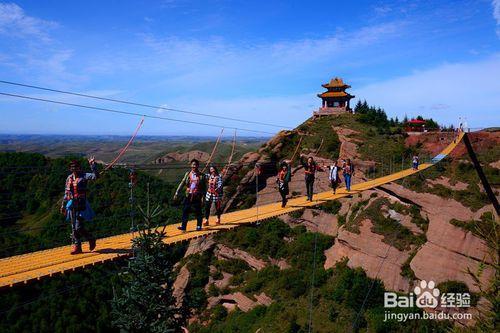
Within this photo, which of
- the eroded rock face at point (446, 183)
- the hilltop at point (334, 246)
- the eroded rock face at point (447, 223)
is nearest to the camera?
the eroded rock face at point (447, 223)

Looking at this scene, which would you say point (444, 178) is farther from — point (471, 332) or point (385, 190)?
point (471, 332)

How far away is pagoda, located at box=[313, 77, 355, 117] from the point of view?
53.2 m

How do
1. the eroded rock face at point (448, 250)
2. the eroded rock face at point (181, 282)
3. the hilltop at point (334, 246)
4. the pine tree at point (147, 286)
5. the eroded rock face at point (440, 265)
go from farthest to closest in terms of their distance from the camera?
the eroded rock face at point (181, 282), the hilltop at point (334, 246), the eroded rock face at point (448, 250), the eroded rock face at point (440, 265), the pine tree at point (147, 286)

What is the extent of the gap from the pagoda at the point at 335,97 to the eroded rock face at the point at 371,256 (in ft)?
96.0

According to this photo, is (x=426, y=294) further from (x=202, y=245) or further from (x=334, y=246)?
(x=202, y=245)

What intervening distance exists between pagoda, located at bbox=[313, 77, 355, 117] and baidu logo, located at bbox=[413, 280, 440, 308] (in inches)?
1363

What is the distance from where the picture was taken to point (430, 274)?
2058 cm

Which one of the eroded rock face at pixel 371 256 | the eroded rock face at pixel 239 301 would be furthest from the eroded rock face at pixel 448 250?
the eroded rock face at pixel 239 301

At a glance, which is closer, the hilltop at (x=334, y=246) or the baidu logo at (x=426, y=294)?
the baidu logo at (x=426, y=294)

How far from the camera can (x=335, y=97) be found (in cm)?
5394

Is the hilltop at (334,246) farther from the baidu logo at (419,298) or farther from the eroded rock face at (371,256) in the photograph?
the baidu logo at (419,298)

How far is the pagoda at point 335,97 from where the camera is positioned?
174 ft

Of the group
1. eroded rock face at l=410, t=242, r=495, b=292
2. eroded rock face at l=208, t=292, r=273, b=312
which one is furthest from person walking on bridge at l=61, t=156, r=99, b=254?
eroded rock face at l=208, t=292, r=273, b=312

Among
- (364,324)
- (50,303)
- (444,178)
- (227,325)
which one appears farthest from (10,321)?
(444,178)
